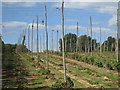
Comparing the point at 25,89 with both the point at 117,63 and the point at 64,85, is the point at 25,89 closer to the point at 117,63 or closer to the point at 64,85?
the point at 64,85

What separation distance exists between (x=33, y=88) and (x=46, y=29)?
32.5 feet

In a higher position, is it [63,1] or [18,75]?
[63,1]

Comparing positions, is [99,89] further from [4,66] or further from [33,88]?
[4,66]

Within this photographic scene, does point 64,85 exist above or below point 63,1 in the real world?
below

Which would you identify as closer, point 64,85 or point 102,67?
point 64,85

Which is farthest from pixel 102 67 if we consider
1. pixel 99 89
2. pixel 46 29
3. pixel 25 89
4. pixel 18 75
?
pixel 25 89

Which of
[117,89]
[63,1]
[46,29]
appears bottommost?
[117,89]

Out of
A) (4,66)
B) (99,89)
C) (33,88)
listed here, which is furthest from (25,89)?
(4,66)

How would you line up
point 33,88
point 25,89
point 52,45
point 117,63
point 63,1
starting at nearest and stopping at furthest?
point 25,89 → point 33,88 → point 63,1 → point 117,63 → point 52,45

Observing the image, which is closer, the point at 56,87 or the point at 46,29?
the point at 56,87

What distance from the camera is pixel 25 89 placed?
10.6 meters

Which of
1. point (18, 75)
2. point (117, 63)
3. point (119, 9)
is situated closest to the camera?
point (18, 75)

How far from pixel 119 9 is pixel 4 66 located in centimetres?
1221

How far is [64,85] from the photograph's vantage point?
10.9 meters
